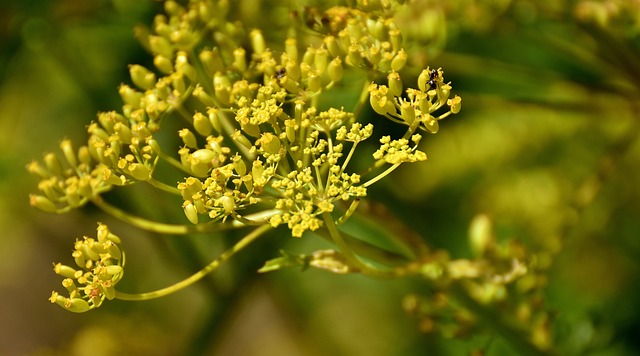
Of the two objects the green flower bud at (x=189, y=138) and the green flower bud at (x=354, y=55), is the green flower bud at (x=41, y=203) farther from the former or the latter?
the green flower bud at (x=354, y=55)

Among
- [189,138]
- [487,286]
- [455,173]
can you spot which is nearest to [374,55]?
[189,138]

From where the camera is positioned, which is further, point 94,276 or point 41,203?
point 41,203

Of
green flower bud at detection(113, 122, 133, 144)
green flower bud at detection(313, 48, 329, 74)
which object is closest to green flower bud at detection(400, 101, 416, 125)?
green flower bud at detection(313, 48, 329, 74)

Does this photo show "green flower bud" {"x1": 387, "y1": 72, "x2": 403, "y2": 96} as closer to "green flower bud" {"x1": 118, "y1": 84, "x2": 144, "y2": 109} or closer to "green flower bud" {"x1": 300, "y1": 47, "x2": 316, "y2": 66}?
"green flower bud" {"x1": 300, "y1": 47, "x2": 316, "y2": 66}

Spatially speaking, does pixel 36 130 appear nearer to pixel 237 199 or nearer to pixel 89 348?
pixel 89 348

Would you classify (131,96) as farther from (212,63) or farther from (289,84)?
(289,84)

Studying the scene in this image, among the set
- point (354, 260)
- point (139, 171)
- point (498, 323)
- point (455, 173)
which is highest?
point (139, 171)

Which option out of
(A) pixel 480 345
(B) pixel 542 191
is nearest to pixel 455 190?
(B) pixel 542 191
